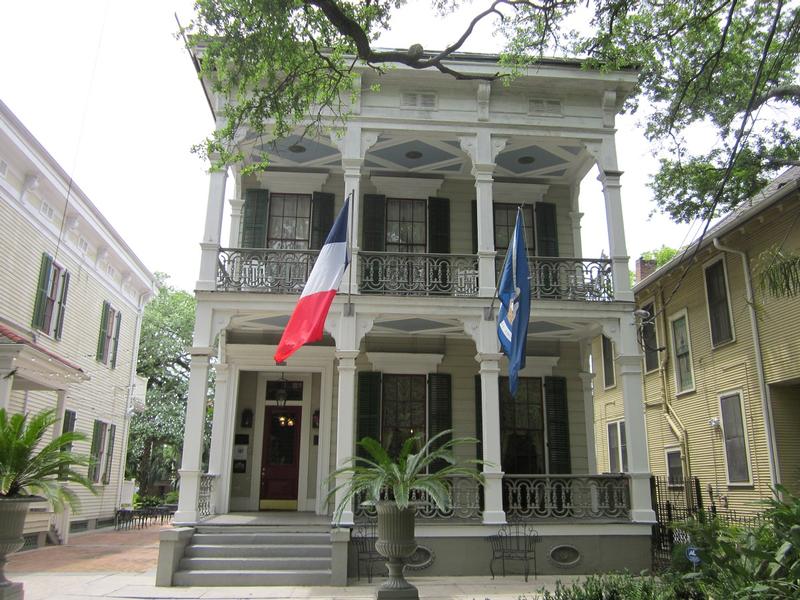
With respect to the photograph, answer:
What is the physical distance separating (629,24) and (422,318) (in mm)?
5777

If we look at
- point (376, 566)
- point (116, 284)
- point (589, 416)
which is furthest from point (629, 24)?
point (116, 284)

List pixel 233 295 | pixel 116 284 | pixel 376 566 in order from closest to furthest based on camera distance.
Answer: pixel 376 566 < pixel 233 295 < pixel 116 284

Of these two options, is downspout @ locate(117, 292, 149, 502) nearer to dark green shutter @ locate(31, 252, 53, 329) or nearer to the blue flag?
dark green shutter @ locate(31, 252, 53, 329)

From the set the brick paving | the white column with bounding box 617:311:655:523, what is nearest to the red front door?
the brick paving

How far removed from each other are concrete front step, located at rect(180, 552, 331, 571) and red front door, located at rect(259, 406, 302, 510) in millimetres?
3300

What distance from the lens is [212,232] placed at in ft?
37.8

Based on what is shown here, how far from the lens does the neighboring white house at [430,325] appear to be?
1084 centimetres

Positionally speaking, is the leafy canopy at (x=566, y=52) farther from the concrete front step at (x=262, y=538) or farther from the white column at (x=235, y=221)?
the concrete front step at (x=262, y=538)

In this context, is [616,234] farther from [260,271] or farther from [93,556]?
[93,556]

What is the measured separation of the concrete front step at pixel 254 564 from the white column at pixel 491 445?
8.88 ft

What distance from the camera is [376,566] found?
10.3 metres

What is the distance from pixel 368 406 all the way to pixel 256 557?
3.82 m

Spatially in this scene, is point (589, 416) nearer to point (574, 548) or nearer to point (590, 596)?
point (574, 548)

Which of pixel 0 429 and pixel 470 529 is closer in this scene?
pixel 0 429
